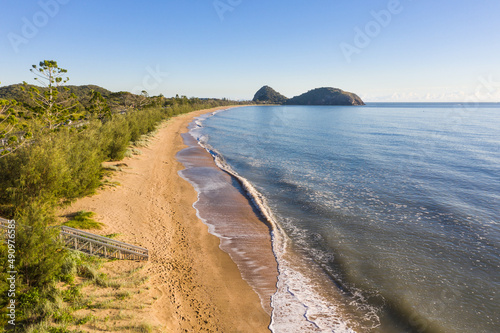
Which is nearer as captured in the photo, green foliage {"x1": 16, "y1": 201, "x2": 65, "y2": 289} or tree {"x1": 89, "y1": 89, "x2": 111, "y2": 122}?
green foliage {"x1": 16, "y1": 201, "x2": 65, "y2": 289}

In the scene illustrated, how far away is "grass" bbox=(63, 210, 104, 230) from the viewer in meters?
13.4

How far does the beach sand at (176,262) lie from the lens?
359 inches

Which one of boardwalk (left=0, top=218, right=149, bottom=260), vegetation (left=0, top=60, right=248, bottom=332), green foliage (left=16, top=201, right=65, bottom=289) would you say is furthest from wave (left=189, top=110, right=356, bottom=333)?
green foliage (left=16, top=201, right=65, bottom=289)

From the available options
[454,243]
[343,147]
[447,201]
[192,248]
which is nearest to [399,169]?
[447,201]

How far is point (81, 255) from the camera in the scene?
11.1 meters

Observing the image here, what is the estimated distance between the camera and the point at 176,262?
12195 mm

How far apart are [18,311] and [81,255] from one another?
344cm

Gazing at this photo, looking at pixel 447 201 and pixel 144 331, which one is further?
pixel 447 201

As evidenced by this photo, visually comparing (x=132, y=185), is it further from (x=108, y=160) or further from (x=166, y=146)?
(x=166, y=146)

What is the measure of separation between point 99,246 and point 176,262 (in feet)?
11.6

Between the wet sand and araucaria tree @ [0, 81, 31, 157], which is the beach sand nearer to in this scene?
the wet sand

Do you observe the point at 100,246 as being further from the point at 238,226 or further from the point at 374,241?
the point at 374,241

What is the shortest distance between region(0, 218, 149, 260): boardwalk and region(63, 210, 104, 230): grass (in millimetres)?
1956

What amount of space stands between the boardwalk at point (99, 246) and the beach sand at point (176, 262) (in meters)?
0.47
